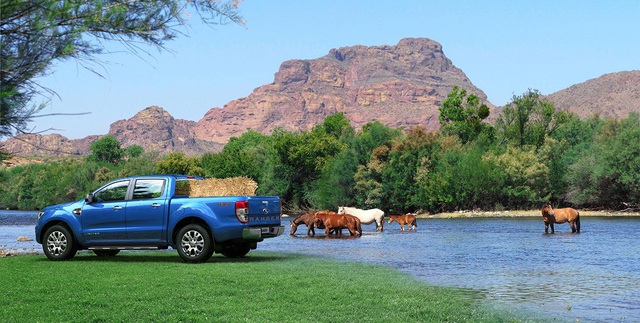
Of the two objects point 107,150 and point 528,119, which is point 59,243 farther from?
point 107,150

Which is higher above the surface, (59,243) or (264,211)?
(264,211)

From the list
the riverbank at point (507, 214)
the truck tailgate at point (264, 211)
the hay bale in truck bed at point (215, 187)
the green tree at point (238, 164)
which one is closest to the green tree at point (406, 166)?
the riverbank at point (507, 214)

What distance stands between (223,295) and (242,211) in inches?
247

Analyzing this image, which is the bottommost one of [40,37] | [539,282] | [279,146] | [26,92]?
[539,282]

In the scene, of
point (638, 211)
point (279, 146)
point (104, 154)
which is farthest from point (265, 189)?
point (104, 154)

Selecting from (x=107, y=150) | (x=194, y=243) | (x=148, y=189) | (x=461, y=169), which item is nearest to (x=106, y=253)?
(x=148, y=189)

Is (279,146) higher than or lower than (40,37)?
higher

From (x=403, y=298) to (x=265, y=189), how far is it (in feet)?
309

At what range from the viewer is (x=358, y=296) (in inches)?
534

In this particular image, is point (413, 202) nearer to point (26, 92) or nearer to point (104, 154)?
point (26, 92)

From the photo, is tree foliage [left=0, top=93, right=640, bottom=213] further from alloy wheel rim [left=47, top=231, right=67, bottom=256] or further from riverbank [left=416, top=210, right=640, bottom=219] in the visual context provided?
alloy wheel rim [left=47, top=231, right=67, bottom=256]

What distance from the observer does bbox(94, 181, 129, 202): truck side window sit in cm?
2083

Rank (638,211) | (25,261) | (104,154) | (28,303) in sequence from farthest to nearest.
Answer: (104,154) < (638,211) < (25,261) < (28,303)

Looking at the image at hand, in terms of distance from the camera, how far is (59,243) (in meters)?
21.1
